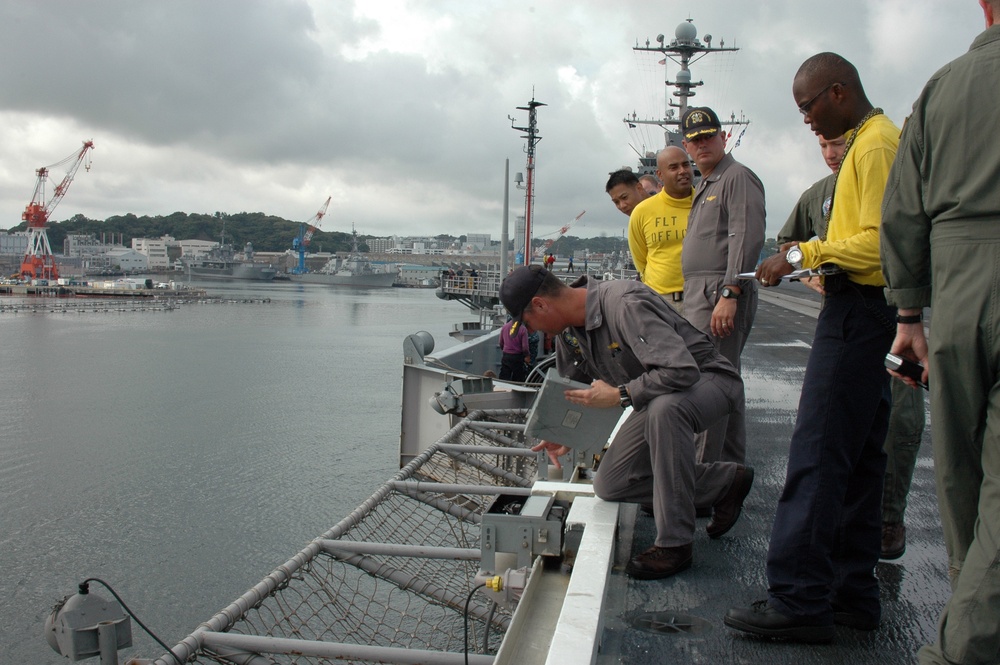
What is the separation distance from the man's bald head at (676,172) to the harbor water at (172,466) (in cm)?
1014

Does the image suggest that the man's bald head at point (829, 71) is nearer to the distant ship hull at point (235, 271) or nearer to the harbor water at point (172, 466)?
the harbor water at point (172, 466)

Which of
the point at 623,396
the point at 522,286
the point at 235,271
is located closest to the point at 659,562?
the point at 623,396

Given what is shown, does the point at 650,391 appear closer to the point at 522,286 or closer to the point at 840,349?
the point at 522,286

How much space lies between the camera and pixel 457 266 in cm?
4788

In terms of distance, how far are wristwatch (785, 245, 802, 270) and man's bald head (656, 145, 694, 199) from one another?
219 cm

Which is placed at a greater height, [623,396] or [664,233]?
[664,233]

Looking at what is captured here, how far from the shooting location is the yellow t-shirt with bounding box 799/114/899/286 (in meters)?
2.40

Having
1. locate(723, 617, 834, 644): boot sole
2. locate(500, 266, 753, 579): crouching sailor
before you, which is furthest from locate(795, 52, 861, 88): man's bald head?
locate(723, 617, 834, 644): boot sole

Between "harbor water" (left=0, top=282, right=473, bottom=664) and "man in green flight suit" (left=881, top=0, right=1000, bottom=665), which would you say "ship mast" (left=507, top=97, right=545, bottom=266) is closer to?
"harbor water" (left=0, top=282, right=473, bottom=664)

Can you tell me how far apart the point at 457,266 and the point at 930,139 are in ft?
152

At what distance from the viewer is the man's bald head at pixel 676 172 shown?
15.4 feet

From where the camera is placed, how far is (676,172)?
15.4 ft

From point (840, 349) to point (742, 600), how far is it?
0.97 metres

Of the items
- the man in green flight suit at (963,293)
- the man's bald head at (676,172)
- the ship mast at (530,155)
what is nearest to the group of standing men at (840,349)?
the man in green flight suit at (963,293)
